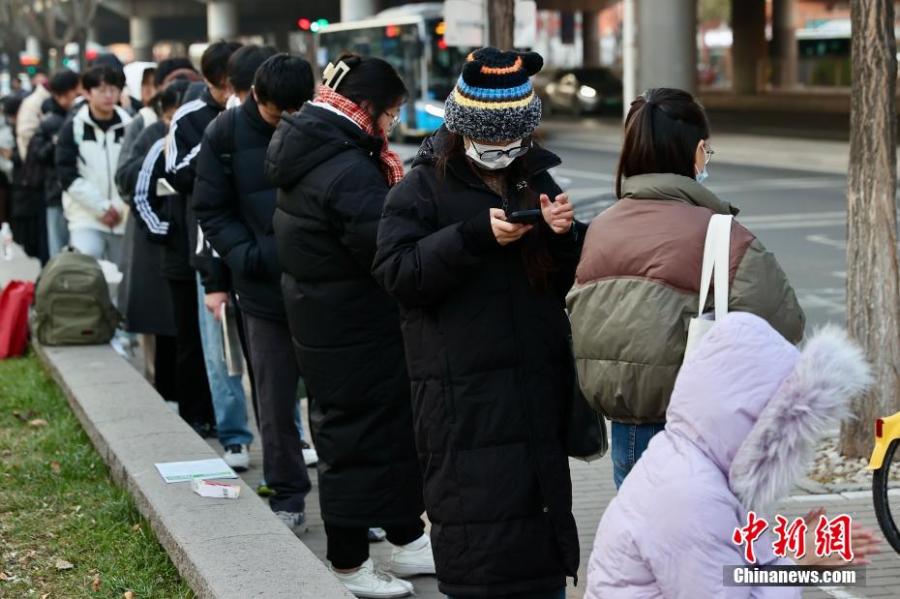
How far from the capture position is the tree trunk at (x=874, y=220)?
718 centimetres

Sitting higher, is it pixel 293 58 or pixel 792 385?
pixel 293 58

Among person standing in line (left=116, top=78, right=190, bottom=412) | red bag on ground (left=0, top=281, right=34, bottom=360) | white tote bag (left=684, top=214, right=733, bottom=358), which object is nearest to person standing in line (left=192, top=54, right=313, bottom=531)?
person standing in line (left=116, top=78, right=190, bottom=412)

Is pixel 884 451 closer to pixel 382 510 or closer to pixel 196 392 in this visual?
pixel 382 510

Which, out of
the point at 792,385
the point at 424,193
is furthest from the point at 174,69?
the point at 792,385

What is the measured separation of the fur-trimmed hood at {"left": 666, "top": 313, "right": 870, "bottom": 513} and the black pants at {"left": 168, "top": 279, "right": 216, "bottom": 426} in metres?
5.60

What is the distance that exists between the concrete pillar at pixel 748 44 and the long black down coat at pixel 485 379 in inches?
2410

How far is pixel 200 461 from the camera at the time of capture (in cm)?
654

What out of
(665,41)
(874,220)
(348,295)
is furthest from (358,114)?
(665,41)

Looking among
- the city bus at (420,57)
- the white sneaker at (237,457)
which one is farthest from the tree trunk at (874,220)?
the city bus at (420,57)

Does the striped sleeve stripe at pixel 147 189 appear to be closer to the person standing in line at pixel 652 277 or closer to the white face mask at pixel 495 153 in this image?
the white face mask at pixel 495 153

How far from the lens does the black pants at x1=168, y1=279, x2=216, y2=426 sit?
8188 mm

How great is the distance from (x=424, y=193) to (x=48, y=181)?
29.8ft

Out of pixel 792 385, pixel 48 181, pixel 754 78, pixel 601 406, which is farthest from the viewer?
pixel 754 78

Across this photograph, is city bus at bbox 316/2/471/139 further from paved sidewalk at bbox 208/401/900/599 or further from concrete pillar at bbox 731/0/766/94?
concrete pillar at bbox 731/0/766/94
